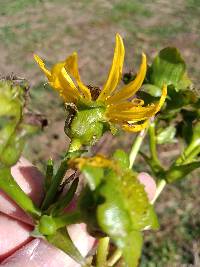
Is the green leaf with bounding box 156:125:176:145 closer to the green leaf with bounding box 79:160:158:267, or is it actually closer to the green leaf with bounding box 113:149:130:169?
the green leaf with bounding box 113:149:130:169

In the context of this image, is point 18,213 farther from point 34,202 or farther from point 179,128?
point 179,128

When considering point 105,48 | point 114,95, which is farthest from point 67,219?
point 105,48

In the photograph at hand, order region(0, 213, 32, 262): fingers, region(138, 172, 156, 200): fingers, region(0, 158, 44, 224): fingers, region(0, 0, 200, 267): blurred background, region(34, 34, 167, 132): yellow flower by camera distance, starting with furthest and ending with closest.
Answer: region(0, 0, 200, 267): blurred background
region(138, 172, 156, 200): fingers
region(0, 213, 32, 262): fingers
region(0, 158, 44, 224): fingers
region(34, 34, 167, 132): yellow flower

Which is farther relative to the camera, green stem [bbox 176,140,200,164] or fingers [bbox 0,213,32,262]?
green stem [bbox 176,140,200,164]

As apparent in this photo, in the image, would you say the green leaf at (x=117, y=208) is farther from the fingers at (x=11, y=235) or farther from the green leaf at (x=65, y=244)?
the fingers at (x=11, y=235)

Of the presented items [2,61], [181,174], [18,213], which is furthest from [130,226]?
[2,61]

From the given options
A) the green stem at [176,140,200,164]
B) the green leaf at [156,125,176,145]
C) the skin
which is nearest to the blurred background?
the green leaf at [156,125,176,145]
